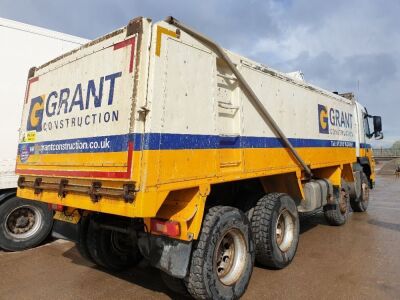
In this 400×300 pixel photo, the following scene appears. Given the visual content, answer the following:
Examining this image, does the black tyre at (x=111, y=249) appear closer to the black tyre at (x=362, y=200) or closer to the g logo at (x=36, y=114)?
the g logo at (x=36, y=114)

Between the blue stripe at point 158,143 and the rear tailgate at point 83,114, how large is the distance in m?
0.01

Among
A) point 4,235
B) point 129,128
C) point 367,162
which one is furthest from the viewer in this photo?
point 367,162

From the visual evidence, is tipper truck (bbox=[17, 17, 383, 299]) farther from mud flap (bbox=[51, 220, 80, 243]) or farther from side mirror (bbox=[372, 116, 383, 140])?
side mirror (bbox=[372, 116, 383, 140])

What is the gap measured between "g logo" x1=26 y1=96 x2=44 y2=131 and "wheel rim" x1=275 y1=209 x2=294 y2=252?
11.8 feet

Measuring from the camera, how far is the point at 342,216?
24.3ft

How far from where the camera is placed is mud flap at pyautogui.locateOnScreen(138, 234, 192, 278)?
3.18 meters

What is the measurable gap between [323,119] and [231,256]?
162 inches

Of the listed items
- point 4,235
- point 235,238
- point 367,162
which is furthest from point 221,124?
point 367,162

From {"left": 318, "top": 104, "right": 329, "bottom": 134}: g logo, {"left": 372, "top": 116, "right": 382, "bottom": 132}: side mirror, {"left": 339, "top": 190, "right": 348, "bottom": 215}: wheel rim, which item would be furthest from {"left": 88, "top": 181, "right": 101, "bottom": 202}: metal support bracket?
{"left": 372, "top": 116, "right": 382, "bottom": 132}: side mirror

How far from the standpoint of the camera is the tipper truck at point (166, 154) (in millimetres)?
3061

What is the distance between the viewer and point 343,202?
24.9ft

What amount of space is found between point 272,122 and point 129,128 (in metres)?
2.35

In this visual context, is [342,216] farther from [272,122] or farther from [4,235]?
[4,235]

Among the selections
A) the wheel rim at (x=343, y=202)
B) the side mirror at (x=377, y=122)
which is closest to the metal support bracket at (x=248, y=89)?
the wheel rim at (x=343, y=202)
